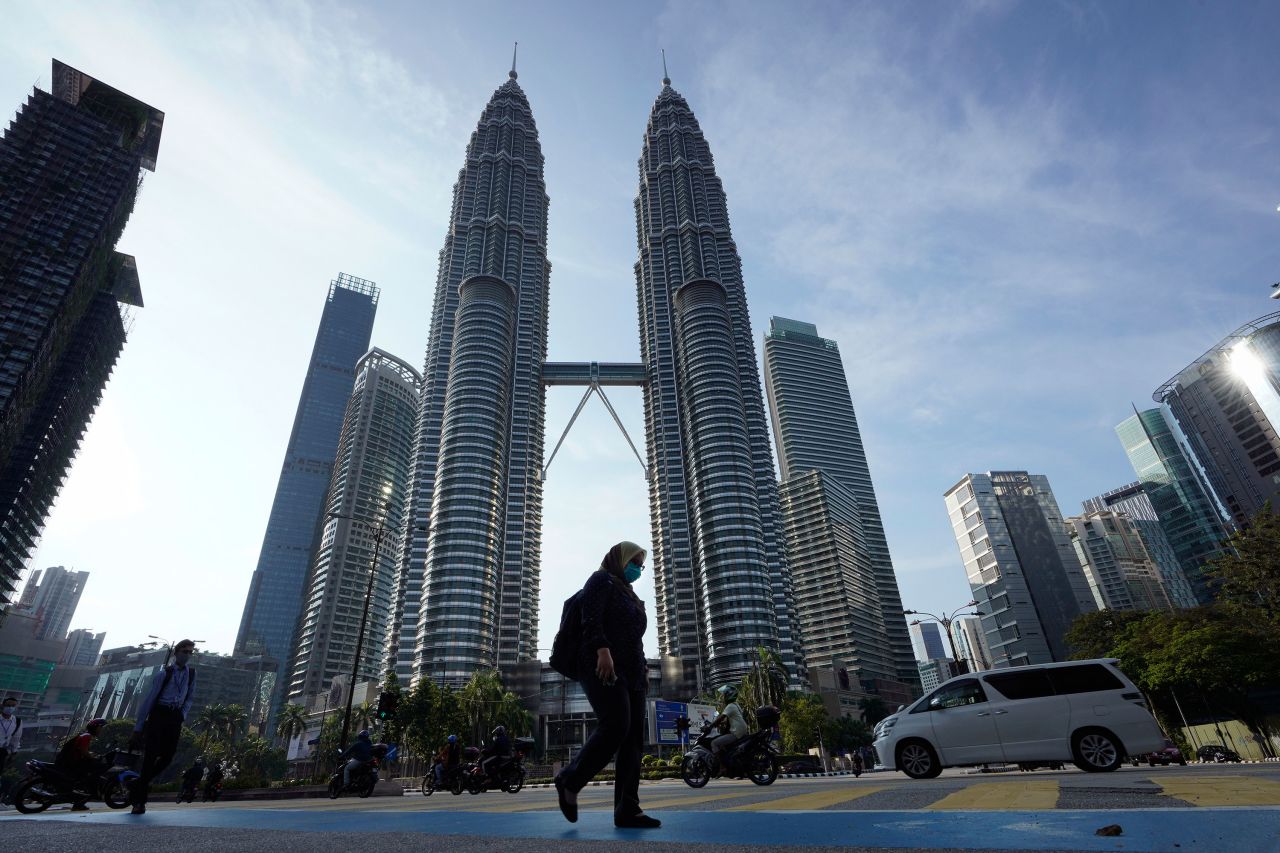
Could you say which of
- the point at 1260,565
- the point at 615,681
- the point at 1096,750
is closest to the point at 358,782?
the point at 615,681

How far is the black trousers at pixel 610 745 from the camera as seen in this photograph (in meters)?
3.99

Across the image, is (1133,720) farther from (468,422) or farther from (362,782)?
(468,422)

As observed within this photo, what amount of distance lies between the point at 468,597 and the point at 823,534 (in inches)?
3691

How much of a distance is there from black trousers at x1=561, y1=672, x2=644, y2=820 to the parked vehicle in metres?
50.2

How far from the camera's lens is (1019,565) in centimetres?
13800

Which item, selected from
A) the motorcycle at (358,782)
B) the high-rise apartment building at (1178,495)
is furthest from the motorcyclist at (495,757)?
the high-rise apartment building at (1178,495)

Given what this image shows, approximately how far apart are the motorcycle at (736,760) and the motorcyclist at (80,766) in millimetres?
10134

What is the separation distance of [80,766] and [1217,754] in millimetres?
54552

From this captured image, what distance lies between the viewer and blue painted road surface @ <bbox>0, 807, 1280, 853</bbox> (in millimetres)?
2250

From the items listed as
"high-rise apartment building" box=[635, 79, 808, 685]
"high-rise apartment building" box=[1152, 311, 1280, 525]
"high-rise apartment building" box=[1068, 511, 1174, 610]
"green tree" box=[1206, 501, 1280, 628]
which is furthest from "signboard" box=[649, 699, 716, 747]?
Result: "high-rise apartment building" box=[1068, 511, 1174, 610]

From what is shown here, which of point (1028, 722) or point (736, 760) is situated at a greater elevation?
point (1028, 722)

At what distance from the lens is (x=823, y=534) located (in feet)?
531

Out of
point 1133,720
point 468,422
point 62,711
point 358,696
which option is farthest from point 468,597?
point 62,711

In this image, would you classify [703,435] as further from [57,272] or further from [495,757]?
[495,757]
